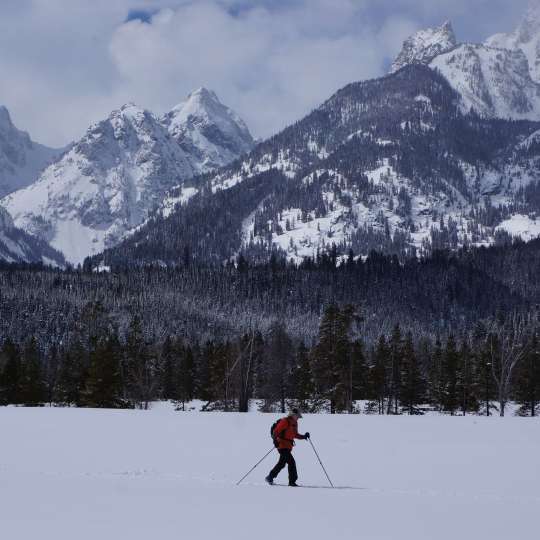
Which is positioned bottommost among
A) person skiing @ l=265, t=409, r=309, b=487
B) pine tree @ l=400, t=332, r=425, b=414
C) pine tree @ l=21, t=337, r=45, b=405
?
pine tree @ l=21, t=337, r=45, b=405

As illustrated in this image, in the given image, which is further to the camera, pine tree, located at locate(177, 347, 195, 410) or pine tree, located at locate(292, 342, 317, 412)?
pine tree, located at locate(177, 347, 195, 410)

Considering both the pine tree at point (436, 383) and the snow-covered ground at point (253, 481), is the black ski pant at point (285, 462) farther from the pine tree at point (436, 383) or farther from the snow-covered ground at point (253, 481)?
the pine tree at point (436, 383)

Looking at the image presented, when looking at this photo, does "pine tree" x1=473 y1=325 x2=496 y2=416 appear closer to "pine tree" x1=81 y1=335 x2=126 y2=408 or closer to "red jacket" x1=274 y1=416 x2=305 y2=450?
"pine tree" x1=81 y1=335 x2=126 y2=408

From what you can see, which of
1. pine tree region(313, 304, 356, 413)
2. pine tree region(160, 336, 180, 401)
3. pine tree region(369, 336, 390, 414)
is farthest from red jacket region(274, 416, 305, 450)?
pine tree region(160, 336, 180, 401)

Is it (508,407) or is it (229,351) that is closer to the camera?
(229,351)

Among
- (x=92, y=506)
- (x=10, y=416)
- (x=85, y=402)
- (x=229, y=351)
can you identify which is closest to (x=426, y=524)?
(x=92, y=506)

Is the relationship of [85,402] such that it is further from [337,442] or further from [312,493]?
[312,493]

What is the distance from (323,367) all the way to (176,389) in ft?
102

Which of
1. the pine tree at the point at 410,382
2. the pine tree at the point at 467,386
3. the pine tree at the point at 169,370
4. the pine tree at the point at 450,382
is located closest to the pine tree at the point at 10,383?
the pine tree at the point at 169,370

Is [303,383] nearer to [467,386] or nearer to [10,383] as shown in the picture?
[467,386]

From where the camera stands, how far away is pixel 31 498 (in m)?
14.4

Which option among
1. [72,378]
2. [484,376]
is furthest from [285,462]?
[484,376]

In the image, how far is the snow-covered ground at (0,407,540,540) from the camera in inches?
491

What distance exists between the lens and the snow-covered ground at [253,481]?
40.9 ft
